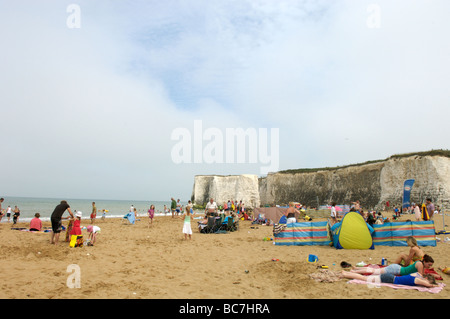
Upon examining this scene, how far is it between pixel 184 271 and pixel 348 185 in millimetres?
37498

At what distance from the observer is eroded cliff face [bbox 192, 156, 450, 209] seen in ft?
83.0

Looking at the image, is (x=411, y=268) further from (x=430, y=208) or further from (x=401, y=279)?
(x=430, y=208)

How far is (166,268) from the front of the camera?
20.7ft

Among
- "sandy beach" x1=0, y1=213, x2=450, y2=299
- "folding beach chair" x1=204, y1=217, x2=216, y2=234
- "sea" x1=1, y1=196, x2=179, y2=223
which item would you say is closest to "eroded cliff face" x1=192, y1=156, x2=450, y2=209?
"sea" x1=1, y1=196, x2=179, y2=223

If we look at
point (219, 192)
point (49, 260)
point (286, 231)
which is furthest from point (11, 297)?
point (219, 192)

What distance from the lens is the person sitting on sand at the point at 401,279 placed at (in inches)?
183

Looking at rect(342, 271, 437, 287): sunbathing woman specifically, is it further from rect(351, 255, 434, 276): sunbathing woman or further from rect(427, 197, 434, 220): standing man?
rect(427, 197, 434, 220): standing man

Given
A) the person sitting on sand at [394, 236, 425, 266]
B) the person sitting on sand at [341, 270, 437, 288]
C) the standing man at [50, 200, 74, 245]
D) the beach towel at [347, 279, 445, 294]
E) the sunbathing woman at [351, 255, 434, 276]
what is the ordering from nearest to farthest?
1. the beach towel at [347, 279, 445, 294]
2. the person sitting on sand at [341, 270, 437, 288]
3. the sunbathing woman at [351, 255, 434, 276]
4. the person sitting on sand at [394, 236, 425, 266]
5. the standing man at [50, 200, 74, 245]

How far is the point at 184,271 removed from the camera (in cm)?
608

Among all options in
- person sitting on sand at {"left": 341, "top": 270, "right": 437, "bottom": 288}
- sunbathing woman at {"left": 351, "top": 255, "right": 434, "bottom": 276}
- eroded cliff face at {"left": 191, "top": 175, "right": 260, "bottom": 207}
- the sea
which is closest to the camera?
person sitting on sand at {"left": 341, "top": 270, "right": 437, "bottom": 288}

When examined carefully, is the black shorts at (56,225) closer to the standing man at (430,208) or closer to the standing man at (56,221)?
the standing man at (56,221)

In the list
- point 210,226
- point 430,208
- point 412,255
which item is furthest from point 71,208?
point 412,255

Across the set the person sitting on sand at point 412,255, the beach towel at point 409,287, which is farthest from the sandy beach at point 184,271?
the person sitting on sand at point 412,255
